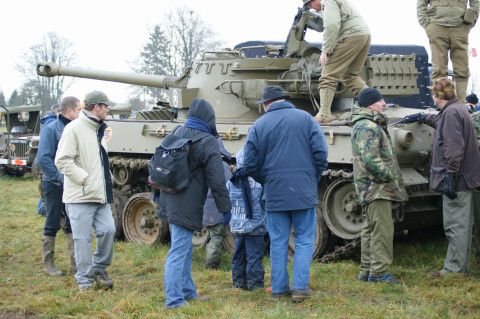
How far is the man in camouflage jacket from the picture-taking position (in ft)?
24.2

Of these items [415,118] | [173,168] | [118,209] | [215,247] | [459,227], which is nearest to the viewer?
[173,168]

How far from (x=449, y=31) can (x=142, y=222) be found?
496 centimetres

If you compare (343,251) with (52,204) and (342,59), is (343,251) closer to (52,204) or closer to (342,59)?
(342,59)

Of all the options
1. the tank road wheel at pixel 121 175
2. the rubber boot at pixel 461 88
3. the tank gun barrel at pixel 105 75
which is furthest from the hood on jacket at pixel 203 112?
the tank gun barrel at pixel 105 75

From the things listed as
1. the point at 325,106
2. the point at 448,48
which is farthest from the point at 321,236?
the point at 448,48

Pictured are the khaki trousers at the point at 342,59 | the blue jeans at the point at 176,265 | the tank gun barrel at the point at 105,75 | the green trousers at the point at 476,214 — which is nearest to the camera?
the blue jeans at the point at 176,265

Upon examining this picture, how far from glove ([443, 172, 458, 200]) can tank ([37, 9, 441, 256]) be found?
770mm

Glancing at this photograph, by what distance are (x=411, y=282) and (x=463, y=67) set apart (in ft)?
10.9

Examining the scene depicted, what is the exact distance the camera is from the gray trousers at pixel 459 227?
7.71m

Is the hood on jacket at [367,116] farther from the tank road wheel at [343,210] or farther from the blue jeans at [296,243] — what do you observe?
the tank road wheel at [343,210]

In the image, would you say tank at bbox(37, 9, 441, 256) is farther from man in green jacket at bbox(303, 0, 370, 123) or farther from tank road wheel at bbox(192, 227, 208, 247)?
man in green jacket at bbox(303, 0, 370, 123)

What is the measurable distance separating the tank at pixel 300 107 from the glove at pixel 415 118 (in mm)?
71

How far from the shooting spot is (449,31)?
966 cm

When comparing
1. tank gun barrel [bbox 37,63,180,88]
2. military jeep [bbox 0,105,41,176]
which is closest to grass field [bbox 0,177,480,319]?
tank gun barrel [bbox 37,63,180,88]
